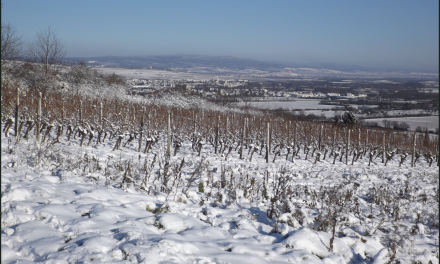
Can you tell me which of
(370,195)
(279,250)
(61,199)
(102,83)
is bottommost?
(370,195)

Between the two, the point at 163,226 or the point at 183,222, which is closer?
the point at 163,226

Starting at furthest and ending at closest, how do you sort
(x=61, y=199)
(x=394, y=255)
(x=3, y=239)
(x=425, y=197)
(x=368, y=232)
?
(x=425, y=197) → (x=368, y=232) → (x=61, y=199) → (x=394, y=255) → (x=3, y=239)

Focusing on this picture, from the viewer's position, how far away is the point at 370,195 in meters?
7.78

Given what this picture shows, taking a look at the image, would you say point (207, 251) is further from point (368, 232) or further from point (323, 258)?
point (368, 232)

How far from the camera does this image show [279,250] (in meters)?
3.92

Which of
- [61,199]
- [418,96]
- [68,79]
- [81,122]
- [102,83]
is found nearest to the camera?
[61,199]

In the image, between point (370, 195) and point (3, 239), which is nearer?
point (3, 239)

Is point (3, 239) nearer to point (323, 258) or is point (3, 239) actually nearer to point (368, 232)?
point (323, 258)

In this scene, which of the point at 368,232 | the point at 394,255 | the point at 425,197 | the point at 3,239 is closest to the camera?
the point at 3,239

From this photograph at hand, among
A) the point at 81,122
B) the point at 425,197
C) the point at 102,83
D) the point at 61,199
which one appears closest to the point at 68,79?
the point at 102,83

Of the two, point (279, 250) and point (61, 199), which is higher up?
point (61, 199)

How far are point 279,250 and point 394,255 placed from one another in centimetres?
168

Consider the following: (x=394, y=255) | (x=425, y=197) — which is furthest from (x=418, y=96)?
(x=394, y=255)

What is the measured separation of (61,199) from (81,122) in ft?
24.2
